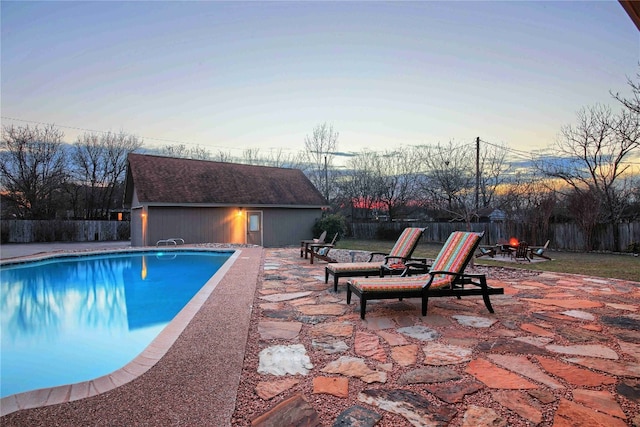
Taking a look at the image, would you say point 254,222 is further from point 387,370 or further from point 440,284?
point 387,370

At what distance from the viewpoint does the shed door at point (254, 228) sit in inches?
754

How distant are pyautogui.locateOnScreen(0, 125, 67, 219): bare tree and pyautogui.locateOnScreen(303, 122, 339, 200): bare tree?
1827cm

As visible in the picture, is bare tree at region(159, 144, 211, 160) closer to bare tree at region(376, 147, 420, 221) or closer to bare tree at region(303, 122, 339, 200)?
bare tree at region(303, 122, 339, 200)

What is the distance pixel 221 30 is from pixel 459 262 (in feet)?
35.5

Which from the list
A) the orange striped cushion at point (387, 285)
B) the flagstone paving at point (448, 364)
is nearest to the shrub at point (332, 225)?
the flagstone paving at point (448, 364)

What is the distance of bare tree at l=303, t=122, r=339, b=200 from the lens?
28.7 meters

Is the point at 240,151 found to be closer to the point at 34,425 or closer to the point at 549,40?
the point at 549,40

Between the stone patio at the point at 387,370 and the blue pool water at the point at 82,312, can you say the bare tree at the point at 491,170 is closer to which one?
the blue pool water at the point at 82,312

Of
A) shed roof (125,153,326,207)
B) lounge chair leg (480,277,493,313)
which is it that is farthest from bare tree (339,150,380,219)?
lounge chair leg (480,277,493,313)

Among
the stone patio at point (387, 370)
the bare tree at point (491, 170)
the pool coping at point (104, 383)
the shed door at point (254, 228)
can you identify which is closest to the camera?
the stone patio at point (387, 370)

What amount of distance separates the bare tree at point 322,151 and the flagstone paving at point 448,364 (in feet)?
79.5

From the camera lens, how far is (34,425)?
211 centimetres

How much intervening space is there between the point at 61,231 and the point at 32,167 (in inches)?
231

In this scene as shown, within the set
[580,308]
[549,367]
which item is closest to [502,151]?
[580,308]
